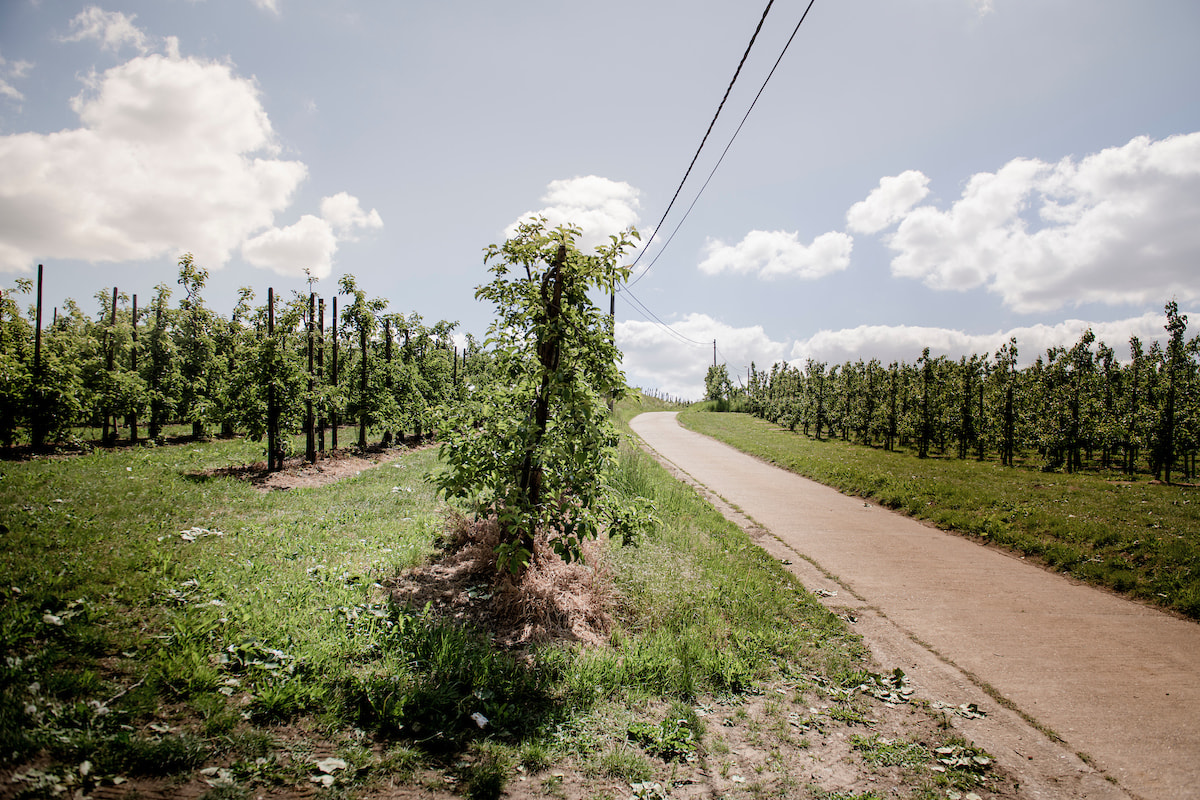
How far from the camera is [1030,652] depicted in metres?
4.82

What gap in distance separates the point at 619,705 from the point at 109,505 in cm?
860

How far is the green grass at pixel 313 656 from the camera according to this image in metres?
2.81

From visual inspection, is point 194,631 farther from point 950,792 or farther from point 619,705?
point 950,792

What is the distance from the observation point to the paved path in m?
3.37

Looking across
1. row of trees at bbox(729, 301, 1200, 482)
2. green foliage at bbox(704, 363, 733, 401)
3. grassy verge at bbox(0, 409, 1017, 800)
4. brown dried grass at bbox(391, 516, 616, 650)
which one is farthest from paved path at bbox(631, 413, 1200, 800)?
green foliage at bbox(704, 363, 733, 401)

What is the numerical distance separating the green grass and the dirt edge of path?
425mm

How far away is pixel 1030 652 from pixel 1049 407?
26.2 metres

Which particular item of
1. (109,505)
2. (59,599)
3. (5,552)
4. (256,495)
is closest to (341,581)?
(59,599)

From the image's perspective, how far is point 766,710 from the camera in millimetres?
3852

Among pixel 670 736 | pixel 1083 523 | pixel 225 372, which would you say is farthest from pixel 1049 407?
pixel 225 372

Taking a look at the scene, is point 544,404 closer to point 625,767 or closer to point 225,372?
point 625,767

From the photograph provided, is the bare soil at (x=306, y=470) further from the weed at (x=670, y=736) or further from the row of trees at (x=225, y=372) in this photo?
the weed at (x=670, y=736)

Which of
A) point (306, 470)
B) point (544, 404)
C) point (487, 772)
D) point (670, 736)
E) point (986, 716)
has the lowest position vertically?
point (986, 716)

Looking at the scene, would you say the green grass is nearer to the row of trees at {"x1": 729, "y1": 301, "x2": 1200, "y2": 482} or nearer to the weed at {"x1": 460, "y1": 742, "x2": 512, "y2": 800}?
the weed at {"x1": 460, "y1": 742, "x2": 512, "y2": 800}
